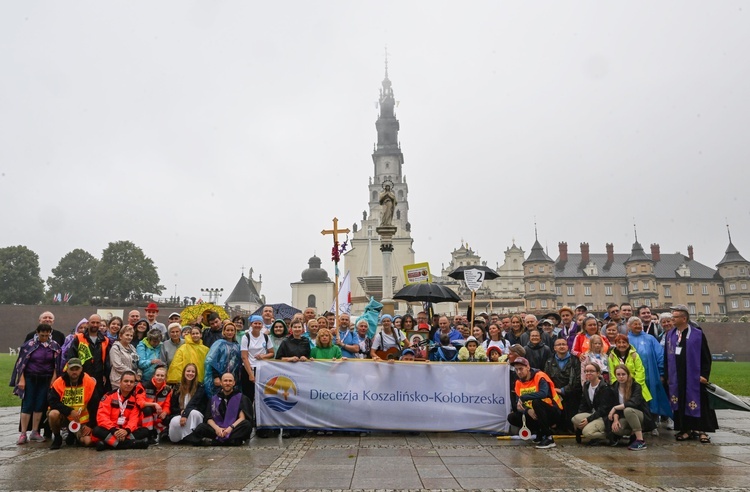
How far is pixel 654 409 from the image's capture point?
30.7 ft

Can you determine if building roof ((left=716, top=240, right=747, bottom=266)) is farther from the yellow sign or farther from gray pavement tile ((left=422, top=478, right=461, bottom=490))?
gray pavement tile ((left=422, top=478, right=461, bottom=490))

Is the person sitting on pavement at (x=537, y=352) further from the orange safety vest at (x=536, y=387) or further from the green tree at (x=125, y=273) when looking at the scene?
the green tree at (x=125, y=273)

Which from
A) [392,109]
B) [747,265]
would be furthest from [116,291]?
[747,265]

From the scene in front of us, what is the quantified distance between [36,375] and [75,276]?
85417mm

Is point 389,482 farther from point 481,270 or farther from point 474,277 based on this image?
point 481,270

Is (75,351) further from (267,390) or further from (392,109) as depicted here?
(392,109)

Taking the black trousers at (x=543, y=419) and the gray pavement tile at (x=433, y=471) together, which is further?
the black trousers at (x=543, y=419)

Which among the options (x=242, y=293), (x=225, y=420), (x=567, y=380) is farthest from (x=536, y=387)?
(x=242, y=293)

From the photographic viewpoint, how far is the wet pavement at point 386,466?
5.74 m

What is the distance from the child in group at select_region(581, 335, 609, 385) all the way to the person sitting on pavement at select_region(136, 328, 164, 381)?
21.3 ft

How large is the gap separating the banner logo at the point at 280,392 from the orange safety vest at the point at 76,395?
2.51 meters

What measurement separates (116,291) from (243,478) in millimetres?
75668

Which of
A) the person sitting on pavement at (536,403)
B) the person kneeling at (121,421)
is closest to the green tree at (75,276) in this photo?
the person kneeling at (121,421)

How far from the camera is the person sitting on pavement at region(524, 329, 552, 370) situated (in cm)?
922
